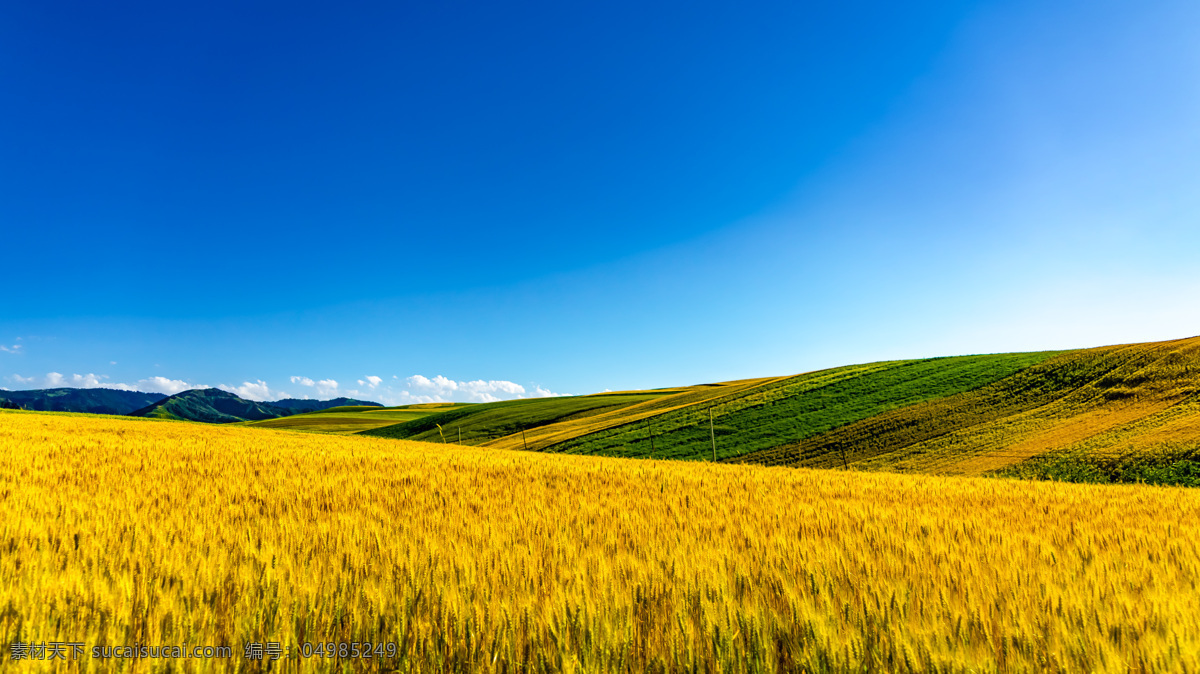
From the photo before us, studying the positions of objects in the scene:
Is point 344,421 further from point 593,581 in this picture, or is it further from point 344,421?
point 593,581

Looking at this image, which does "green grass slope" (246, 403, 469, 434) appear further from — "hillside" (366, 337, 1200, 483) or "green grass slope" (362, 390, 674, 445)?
"hillside" (366, 337, 1200, 483)

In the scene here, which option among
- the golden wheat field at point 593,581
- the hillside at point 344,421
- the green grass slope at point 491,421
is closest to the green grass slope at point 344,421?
the hillside at point 344,421

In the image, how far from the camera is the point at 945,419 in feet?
115

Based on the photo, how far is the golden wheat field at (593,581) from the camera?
221 cm

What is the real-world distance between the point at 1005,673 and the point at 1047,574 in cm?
182

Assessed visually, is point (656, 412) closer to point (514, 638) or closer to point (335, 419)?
point (514, 638)

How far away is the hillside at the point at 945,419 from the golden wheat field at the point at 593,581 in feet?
75.1

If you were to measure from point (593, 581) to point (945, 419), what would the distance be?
38.8 metres

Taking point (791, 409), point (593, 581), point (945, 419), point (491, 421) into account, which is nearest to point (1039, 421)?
point (945, 419)

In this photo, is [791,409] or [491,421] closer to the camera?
[791,409]

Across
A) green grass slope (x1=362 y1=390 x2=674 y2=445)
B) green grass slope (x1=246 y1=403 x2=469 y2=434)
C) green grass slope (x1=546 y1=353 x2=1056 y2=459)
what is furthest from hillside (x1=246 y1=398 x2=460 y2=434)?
green grass slope (x1=546 y1=353 x2=1056 y2=459)

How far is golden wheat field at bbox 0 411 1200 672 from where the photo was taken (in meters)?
2.21

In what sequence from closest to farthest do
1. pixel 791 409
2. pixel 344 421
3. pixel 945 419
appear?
1. pixel 945 419
2. pixel 791 409
3. pixel 344 421

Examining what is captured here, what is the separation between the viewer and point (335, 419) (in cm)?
10188
